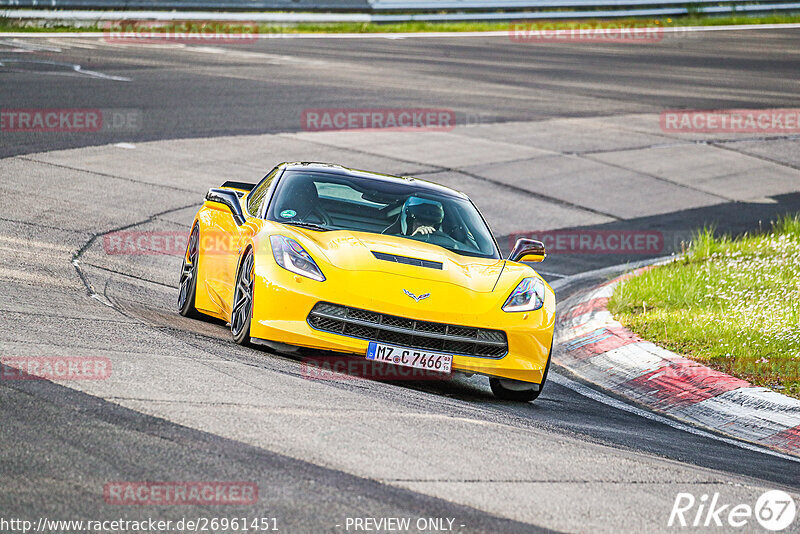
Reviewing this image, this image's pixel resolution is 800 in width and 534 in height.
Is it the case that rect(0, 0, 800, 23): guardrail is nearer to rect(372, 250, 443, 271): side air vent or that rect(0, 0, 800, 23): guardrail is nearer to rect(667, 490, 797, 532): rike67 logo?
rect(372, 250, 443, 271): side air vent

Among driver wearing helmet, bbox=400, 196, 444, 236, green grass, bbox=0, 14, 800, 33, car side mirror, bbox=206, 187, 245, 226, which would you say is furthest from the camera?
green grass, bbox=0, 14, 800, 33

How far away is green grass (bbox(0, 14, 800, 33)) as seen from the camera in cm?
2969

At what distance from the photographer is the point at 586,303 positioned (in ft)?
38.3

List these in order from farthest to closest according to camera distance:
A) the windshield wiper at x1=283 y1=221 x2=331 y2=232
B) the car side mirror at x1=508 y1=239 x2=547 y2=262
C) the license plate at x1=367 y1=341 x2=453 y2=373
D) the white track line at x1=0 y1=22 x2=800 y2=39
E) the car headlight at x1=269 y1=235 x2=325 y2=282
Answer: the white track line at x1=0 y1=22 x2=800 y2=39, the car side mirror at x1=508 y1=239 x2=547 y2=262, the windshield wiper at x1=283 y1=221 x2=331 y2=232, the car headlight at x1=269 y1=235 x2=325 y2=282, the license plate at x1=367 y1=341 x2=453 y2=373

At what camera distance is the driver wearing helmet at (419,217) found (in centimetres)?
876

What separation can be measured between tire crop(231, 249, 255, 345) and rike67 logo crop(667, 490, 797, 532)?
3.44 meters

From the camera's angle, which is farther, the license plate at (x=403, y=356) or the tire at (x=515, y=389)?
the tire at (x=515, y=389)

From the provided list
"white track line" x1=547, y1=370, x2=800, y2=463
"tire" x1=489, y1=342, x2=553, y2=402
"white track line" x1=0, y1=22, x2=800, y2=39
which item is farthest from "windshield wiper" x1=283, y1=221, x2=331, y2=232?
"white track line" x1=0, y1=22, x2=800, y2=39

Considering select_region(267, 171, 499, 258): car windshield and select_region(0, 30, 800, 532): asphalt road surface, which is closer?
select_region(0, 30, 800, 532): asphalt road surface

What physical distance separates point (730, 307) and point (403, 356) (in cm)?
448

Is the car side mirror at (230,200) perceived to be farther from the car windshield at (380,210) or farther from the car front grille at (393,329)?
the car front grille at (393,329)

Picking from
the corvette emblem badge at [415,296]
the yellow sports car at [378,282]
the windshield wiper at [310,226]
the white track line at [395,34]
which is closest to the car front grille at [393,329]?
the yellow sports car at [378,282]

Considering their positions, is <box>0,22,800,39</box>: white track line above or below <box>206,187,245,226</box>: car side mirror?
above

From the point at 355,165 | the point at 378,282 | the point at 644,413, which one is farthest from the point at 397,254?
the point at 355,165
